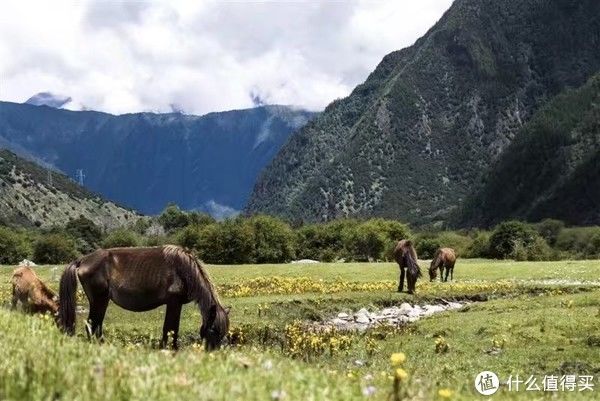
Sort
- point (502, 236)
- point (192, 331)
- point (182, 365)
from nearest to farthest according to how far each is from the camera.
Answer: point (182, 365) → point (192, 331) → point (502, 236)

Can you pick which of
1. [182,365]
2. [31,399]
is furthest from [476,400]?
[31,399]

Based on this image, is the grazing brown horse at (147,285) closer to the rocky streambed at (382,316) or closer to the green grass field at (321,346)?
the green grass field at (321,346)

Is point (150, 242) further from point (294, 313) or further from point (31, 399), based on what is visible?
point (31, 399)

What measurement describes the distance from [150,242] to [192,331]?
4800 inches

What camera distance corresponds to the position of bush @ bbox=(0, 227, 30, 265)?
117387 mm

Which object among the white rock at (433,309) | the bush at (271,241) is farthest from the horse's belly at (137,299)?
the bush at (271,241)

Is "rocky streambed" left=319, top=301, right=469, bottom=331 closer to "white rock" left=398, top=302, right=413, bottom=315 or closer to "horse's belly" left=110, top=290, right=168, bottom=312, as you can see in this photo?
"white rock" left=398, top=302, right=413, bottom=315

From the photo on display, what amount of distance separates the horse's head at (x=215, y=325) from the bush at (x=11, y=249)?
4431 inches

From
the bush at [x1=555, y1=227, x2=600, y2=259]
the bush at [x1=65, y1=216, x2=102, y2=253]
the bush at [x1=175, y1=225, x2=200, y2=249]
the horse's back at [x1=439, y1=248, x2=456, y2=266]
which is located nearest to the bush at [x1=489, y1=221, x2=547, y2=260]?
the bush at [x1=555, y1=227, x2=600, y2=259]

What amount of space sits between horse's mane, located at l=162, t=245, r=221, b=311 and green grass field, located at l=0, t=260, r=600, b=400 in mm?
1778

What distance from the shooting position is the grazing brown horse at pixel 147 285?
14.6 metres

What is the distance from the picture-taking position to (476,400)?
6.32 m

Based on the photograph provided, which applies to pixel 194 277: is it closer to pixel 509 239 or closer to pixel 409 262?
pixel 409 262

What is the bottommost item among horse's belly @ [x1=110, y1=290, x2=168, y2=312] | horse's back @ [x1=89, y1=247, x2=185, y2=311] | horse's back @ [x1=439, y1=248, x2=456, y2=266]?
horse's belly @ [x1=110, y1=290, x2=168, y2=312]
